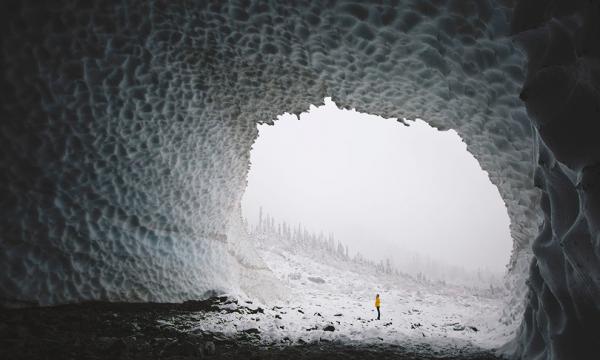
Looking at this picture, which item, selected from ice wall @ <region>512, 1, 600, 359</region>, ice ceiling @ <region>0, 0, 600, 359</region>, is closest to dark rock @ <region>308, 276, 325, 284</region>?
ice ceiling @ <region>0, 0, 600, 359</region>

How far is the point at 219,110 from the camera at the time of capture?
505 cm

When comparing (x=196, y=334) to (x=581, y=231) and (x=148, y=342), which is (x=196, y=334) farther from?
(x=581, y=231)

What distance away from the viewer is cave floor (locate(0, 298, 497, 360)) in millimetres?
2701

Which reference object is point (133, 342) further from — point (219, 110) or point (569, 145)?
point (569, 145)

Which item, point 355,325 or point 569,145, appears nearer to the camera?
point 569,145

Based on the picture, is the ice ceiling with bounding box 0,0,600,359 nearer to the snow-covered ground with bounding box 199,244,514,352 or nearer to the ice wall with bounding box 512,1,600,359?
the ice wall with bounding box 512,1,600,359

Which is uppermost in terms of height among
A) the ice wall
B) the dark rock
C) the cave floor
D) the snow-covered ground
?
the ice wall

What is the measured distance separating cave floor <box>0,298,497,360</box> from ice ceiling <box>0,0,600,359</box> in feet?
1.53

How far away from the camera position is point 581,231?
2.09 metres

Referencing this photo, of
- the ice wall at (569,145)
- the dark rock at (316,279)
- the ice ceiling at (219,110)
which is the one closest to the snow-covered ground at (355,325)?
the ice ceiling at (219,110)

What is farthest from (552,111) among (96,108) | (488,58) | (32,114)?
(32,114)

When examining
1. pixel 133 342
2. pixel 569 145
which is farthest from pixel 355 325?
pixel 569 145

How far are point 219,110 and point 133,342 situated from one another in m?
Answer: 3.22

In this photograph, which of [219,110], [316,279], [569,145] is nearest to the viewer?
[569,145]
